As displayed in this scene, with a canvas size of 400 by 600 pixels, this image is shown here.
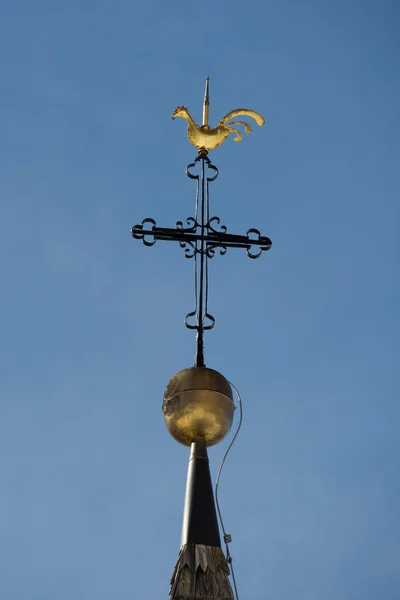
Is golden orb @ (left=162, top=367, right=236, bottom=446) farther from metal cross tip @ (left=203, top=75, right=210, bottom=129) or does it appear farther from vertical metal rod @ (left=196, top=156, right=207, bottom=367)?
metal cross tip @ (left=203, top=75, right=210, bottom=129)

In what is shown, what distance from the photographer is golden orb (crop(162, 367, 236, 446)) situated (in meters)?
6.24

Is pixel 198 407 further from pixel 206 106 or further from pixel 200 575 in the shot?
pixel 206 106

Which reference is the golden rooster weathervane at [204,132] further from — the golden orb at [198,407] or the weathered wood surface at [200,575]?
the weathered wood surface at [200,575]

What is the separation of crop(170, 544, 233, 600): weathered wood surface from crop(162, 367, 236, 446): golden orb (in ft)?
2.68

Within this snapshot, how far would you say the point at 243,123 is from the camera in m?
7.72

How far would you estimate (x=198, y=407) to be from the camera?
6238mm

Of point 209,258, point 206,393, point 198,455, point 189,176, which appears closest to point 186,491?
point 198,455

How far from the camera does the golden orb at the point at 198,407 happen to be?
6.24 m

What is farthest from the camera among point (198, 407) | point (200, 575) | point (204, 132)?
point (204, 132)

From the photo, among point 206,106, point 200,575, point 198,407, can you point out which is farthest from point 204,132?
point 200,575

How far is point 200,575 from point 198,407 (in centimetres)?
112

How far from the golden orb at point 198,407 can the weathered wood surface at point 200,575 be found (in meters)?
0.82

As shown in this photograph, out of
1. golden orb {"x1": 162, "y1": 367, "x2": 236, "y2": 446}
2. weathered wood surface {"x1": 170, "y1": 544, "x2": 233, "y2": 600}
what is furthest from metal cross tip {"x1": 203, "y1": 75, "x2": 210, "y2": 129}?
weathered wood surface {"x1": 170, "y1": 544, "x2": 233, "y2": 600}

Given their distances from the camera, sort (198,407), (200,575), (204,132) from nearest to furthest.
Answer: (200,575) → (198,407) → (204,132)
